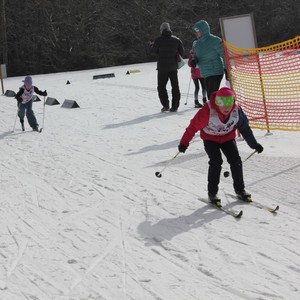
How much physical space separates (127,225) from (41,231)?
0.77 metres

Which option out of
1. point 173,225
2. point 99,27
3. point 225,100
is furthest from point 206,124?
point 99,27

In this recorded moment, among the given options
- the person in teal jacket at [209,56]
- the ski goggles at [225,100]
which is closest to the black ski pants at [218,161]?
the ski goggles at [225,100]

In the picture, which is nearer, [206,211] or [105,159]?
[206,211]

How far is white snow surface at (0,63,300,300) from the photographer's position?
3.95 meters

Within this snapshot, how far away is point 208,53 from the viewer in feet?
31.8

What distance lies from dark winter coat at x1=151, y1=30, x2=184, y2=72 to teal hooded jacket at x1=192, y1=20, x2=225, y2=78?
9.09 feet

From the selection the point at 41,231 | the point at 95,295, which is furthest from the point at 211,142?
the point at 95,295

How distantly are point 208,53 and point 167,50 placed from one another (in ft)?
9.85

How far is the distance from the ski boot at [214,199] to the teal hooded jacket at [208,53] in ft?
13.9

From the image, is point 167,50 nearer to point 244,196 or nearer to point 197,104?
point 197,104

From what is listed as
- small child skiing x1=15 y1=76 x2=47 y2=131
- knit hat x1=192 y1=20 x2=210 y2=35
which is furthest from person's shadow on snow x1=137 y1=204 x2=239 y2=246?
small child skiing x1=15 y1=76 x2=47 y2=131

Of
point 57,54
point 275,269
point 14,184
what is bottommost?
point 275,269

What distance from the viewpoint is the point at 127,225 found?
17.3 feet

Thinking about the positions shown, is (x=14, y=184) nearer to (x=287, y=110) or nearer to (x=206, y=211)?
(x=206, y=211)
